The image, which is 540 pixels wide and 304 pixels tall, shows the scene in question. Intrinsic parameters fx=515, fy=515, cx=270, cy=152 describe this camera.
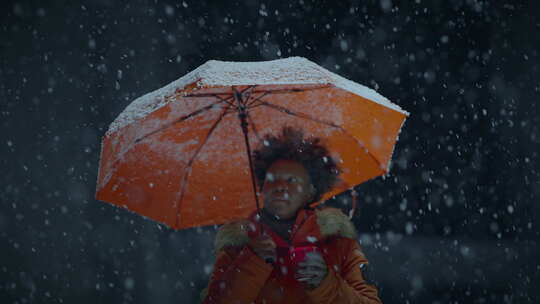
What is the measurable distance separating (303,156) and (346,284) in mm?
660

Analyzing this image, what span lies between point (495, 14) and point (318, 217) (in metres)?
5.03

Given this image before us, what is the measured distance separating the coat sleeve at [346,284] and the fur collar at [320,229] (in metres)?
0.05

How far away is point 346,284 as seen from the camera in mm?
2117

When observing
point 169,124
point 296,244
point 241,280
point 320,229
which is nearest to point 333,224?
point 320,229

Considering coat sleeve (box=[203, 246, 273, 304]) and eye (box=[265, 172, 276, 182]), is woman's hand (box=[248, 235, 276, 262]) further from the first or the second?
eye (box=[265, 172, 276, 182])

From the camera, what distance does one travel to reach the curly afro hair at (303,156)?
2500 millimetres

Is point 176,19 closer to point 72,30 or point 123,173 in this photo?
point 72,30

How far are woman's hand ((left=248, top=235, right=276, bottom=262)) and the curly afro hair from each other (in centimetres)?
53

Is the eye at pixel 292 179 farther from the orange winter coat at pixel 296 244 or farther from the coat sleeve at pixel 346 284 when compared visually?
the coat sleeve at pixel 346 284

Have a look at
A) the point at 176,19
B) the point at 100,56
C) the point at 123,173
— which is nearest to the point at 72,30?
the point at 100,56

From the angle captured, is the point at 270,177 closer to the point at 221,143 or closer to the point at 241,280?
the point at 221,143

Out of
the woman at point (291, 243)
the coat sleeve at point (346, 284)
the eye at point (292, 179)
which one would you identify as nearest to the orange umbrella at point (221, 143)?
the woman at point (291, 243)

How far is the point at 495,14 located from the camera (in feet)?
20.4

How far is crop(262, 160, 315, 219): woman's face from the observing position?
7.75ft
